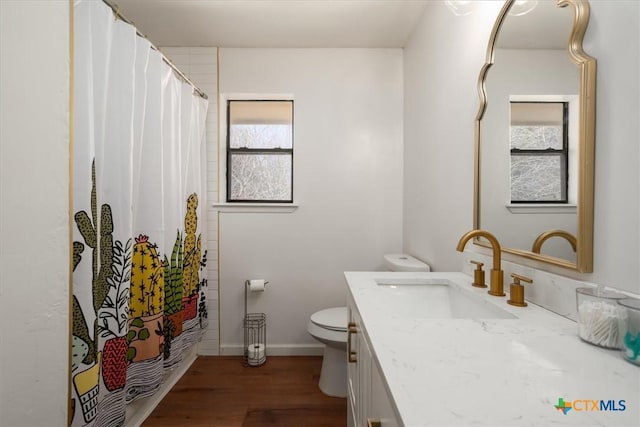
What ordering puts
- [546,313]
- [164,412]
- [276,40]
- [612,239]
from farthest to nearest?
[276,40]
[164,412]
[546,313]
[612,239]

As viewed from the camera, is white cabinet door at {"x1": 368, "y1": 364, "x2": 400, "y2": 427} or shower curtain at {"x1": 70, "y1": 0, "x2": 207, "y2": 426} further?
shower curtain at {"x1": 70, "y1": 0, "x2": 207, "y2": 426}

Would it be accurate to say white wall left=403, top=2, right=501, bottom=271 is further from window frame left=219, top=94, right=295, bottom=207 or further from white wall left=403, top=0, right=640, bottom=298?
window frame left=219, top=94, right=295, bottom=207

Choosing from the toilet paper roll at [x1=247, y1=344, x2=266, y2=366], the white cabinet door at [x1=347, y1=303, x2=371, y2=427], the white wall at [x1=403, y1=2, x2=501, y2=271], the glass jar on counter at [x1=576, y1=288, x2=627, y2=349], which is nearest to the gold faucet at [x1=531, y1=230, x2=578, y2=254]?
the glass jar on counter at [x1=576, y1=288, x2=627, y2=349]

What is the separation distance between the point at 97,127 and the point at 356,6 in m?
1.62

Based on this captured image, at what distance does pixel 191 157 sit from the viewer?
2.07m

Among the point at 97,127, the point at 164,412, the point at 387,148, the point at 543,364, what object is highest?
the point at 387,148

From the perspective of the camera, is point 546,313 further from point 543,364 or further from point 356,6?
point 356,6

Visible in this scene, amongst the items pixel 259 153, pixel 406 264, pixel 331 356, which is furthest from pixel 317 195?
pixel 331 356

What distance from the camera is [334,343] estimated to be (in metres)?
1.78

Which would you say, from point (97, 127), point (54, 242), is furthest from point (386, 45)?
point (54, 242)

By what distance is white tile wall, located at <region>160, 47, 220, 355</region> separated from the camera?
94.7 inches

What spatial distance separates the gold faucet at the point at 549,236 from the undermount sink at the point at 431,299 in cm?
23

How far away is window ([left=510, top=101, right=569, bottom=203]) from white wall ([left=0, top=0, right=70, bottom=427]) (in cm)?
146

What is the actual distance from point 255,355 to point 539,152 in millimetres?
Result: 2124
